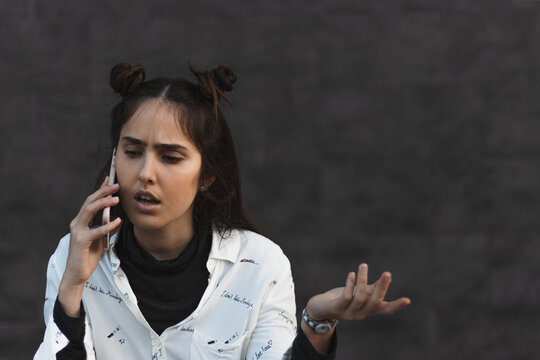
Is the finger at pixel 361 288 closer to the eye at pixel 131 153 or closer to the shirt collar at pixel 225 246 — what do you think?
the shirt collar at pixel 225 246

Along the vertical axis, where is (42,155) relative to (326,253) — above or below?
above

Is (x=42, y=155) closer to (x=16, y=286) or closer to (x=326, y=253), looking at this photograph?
(x=16, y=286)

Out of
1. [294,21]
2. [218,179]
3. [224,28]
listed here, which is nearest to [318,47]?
[294,21]

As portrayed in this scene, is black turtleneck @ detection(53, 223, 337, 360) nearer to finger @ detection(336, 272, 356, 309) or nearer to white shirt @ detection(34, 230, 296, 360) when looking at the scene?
white shirt @ detection(34, 230, 296, 360)

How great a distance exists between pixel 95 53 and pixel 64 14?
239 millimetres

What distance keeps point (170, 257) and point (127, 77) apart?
63 centimetres

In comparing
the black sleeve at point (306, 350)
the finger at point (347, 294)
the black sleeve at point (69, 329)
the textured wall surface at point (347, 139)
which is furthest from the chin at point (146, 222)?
the textured wall surface at point (347, 139)

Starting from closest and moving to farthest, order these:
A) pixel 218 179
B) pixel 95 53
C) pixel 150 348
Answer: pixel 150 348
pixel 218 179
pixel 95 53

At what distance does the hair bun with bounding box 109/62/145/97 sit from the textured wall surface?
1022 millimetres

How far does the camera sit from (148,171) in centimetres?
258

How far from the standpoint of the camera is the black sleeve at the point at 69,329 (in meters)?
2.48

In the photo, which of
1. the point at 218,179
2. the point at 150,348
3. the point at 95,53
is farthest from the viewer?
the point at 95,53

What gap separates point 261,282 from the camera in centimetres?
277

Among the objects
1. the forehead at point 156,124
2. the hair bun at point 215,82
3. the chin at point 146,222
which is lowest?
the chin at point 146,222
